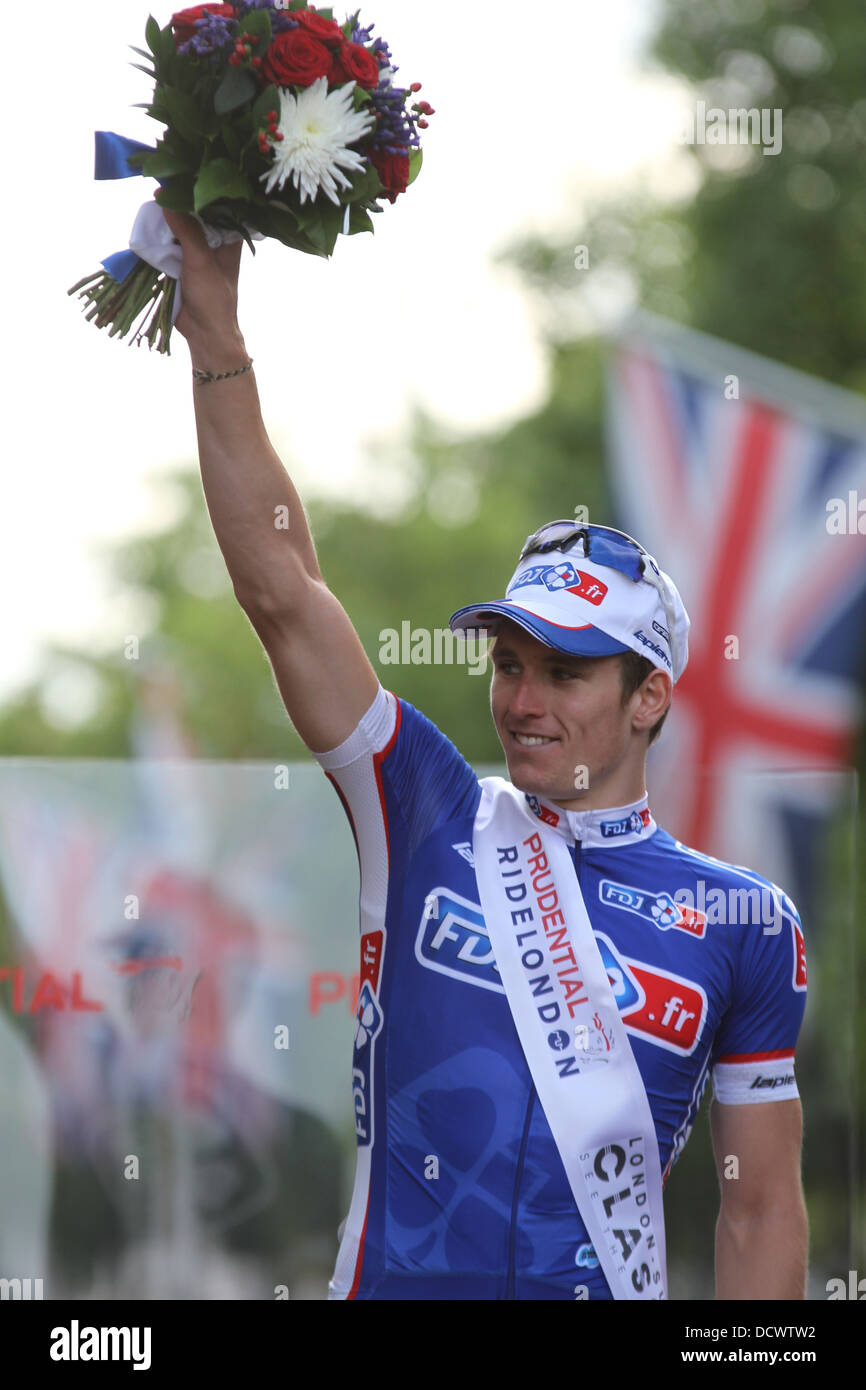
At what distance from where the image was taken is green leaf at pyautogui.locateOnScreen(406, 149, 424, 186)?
2.80m

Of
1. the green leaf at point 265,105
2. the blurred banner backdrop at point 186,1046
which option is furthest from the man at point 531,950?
the blurred banner backdrop at point 186,1046

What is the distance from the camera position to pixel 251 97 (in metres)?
2.59

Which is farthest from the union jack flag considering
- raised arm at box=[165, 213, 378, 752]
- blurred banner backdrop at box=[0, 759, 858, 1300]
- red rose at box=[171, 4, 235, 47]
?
red rose at box=[171, 4, 235, 47]

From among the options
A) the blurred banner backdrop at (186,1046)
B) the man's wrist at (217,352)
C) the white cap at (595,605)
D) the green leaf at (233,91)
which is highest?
the green leaf at (233,91)

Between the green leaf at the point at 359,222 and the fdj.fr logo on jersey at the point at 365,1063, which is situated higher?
the green leaf at the point at 359,222

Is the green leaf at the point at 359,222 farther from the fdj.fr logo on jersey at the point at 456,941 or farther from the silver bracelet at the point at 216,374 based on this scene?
the fdj.fr logo on jersey at the point at 456,941

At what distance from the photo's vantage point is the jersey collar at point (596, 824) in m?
2.90

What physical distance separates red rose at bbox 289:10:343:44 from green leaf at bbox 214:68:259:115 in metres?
0.14

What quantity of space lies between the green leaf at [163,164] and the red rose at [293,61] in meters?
0.20

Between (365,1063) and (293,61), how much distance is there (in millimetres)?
1735

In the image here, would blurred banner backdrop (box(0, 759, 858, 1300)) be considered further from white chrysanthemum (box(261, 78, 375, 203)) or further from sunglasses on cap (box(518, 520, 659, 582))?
white chrysanthemum (box(261, 78, 375, 203))

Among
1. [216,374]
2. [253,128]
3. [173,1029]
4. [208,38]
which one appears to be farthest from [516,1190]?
[173,1029]
